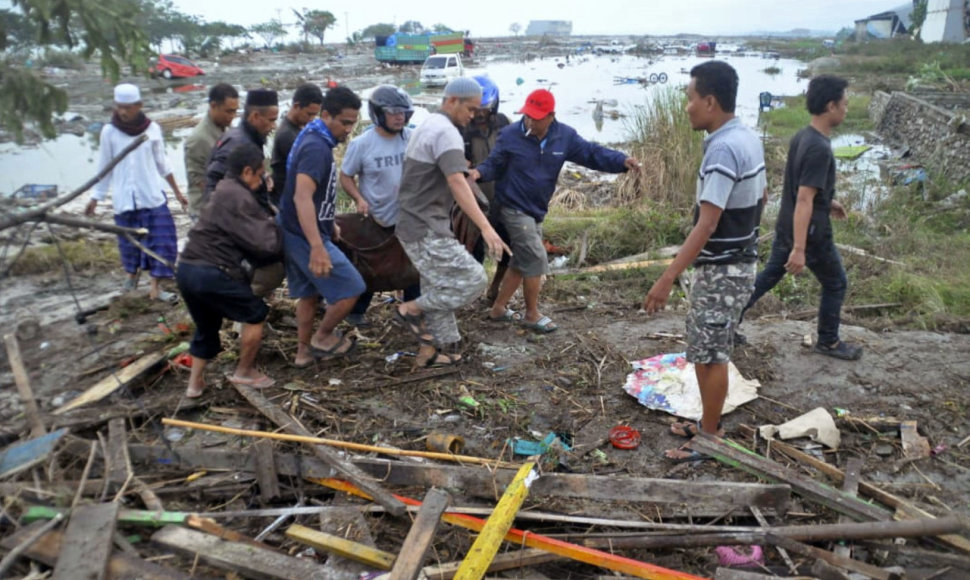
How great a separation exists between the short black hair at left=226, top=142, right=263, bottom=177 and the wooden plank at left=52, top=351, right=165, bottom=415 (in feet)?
4.81

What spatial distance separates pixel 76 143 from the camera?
16.0 m

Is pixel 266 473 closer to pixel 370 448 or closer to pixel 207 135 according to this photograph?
pixel 370 448

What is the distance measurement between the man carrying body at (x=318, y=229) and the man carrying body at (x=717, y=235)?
6.56 ft

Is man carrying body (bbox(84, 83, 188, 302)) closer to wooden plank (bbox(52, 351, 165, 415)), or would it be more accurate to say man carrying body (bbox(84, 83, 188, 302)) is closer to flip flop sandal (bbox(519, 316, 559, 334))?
wooden plank (bbox(52, 351, 165, 415))

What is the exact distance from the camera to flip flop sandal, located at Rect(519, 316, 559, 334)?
5.24 metres

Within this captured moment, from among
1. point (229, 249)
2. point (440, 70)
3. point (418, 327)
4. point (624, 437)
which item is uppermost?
point (440, 70)

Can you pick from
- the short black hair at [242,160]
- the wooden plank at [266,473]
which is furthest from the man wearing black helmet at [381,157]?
the wooden plank at [266,473]

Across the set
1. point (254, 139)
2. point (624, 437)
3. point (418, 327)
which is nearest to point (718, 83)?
point (624, 437)

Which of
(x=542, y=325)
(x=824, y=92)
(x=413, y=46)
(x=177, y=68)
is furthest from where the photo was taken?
(x=413, y=46)

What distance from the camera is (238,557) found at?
2705mm

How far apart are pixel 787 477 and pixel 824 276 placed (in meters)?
1.92

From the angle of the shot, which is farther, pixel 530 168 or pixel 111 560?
pixel 530 168

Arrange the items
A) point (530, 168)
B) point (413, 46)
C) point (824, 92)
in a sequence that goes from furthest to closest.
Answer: point (413, 46), point (530, 168), point (824, 92)

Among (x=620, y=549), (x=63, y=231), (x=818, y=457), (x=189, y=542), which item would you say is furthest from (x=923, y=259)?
(x=63, y=231)
